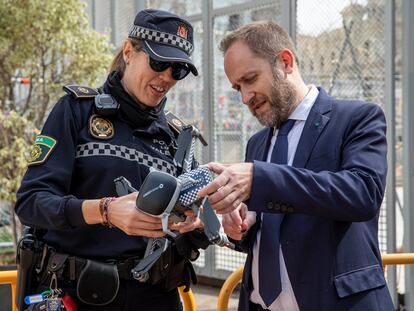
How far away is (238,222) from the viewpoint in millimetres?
2012

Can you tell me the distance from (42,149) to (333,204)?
101 cm

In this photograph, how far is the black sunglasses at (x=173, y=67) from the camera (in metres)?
2.19

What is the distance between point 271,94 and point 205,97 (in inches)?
184

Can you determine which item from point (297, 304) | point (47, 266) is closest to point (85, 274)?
point (47, 266)

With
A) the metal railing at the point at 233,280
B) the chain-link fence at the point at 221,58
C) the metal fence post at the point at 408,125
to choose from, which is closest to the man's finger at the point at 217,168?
the metal railing at the point at 233,280

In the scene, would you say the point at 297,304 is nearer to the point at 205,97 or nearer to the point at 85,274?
the point at 85,274

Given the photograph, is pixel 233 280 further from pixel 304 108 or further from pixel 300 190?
pixel 300 190

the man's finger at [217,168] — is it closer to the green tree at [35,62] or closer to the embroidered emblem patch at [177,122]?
the embroidered emblem patch at [177,122]

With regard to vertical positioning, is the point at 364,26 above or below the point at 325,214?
above

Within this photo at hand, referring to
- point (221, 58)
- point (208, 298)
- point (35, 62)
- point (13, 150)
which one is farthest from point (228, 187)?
point (35, 62)

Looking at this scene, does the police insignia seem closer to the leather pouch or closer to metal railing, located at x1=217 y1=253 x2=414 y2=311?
the leather pouch

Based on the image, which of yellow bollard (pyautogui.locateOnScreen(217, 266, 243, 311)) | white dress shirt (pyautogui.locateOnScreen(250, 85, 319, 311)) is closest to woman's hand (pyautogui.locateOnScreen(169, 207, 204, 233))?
white dress shirt (pyautogui.locateOnScreen(250, 85, 319, 311))

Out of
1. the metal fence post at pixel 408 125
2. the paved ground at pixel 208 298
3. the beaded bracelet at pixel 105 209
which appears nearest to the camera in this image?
the beaded bracelet at pixel 105 209

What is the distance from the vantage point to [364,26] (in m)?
5.23
